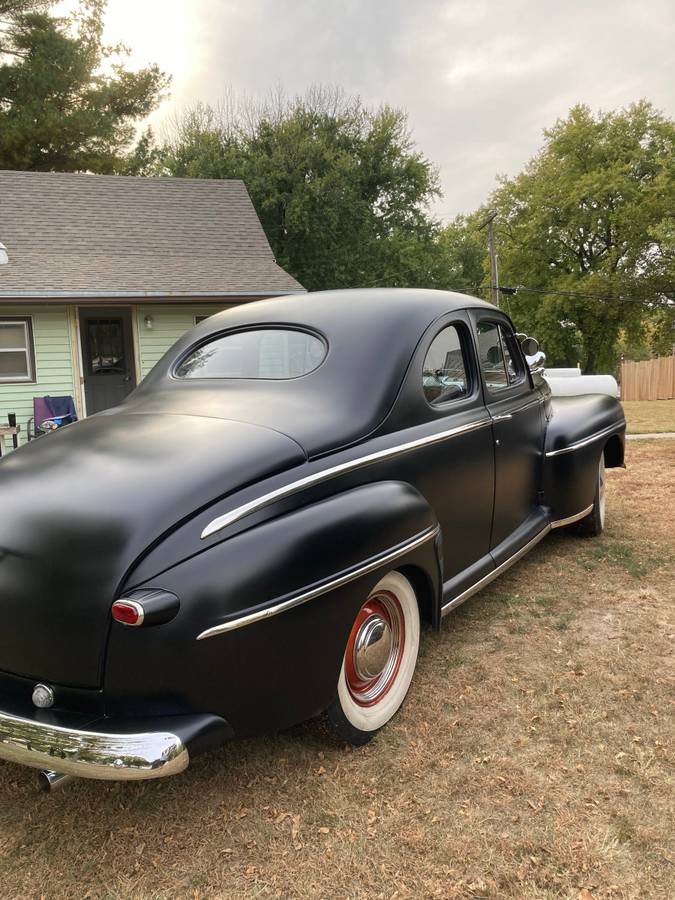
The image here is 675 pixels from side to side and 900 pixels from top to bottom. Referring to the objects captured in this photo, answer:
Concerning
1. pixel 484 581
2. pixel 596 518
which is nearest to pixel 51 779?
pixel 484 581

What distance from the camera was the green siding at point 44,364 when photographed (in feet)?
39.0

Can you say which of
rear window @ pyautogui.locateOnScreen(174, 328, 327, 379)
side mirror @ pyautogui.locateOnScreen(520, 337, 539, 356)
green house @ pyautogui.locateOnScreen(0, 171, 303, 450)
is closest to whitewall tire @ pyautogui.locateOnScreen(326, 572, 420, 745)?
rear window @ pyautogui.locateOnScreen(174, 328, 327, 379)

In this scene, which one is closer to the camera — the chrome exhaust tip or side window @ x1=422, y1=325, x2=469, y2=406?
the chrome exhaust tip

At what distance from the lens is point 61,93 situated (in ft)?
78.2

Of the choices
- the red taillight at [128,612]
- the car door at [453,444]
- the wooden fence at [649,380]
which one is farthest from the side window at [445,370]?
the wooden fence at [649,380]

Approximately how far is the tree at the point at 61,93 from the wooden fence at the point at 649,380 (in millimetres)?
22743

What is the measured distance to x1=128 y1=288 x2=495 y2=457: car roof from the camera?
270cm

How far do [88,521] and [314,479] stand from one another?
760mm

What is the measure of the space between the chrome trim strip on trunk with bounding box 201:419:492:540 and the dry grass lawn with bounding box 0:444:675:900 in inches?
39.8

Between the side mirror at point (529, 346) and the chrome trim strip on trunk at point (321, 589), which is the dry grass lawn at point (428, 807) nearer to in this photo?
the chrome trim strip on trunk at point (321, 589)

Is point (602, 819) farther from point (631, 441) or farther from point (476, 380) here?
point (631, 441)

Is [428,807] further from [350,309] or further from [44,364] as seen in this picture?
[44,364]

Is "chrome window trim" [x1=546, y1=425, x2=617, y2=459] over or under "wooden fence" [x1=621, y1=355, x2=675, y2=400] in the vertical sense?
over

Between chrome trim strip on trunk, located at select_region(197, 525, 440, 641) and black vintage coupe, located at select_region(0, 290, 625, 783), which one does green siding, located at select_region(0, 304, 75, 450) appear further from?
chrome trim strip on trunk, located at select_region(197, 525, 440, 641)
